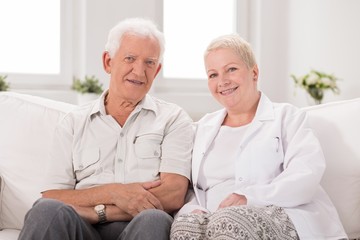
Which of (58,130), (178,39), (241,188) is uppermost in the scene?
(178,39)

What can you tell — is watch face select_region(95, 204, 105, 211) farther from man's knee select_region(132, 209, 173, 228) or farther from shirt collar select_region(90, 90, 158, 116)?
shirt collar select_region(90, 90, 158, 116)

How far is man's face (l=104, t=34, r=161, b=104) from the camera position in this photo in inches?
81.0

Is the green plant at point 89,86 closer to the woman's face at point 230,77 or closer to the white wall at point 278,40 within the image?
the white wall at point 278,40

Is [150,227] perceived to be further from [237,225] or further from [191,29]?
[191,29]

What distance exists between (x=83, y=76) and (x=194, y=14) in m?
1.20

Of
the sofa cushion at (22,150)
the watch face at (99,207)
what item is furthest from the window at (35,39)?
the watch face at (99,207)

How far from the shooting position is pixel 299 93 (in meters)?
4.49

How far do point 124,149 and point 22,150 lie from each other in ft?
1.41

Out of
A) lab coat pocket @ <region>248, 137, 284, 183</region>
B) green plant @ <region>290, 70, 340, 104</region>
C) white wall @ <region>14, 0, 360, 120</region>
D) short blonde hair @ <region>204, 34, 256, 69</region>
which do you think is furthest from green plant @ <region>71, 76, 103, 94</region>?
lab coat pocket @ <region>248, 137, 284, 183</region>

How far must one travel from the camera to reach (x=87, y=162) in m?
2.00

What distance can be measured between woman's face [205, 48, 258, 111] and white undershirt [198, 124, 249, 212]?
0.35ft

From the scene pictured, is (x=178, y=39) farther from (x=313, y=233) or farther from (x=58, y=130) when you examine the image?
(x=313, y=233)

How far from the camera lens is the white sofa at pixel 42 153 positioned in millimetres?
1999

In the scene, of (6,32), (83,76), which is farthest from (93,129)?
(6,32)
